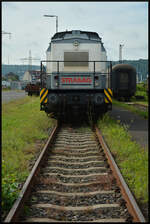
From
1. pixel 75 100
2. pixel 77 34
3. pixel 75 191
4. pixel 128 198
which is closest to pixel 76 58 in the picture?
pixel 77 34

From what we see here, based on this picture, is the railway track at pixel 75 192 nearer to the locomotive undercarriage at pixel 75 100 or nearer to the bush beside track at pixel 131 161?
the bush beside track at pixel 131 161

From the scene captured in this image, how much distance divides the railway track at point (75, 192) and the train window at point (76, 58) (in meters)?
5.01

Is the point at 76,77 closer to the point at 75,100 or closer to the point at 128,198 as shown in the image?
the point at 75,100

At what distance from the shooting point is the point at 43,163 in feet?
21.5

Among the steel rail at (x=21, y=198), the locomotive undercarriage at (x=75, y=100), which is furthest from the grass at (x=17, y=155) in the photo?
the locomotive undercarriage at (x=75, y=100)

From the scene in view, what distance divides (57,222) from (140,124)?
29.8 feet

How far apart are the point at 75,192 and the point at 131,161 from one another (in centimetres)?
186

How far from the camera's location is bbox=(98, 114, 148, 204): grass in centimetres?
483

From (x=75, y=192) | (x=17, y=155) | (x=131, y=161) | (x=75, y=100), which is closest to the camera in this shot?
(x=75, y=192)

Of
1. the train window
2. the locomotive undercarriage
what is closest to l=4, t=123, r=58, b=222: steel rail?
the locomotive undercarriage

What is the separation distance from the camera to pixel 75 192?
16.6 feet

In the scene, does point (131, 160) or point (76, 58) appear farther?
point (76, 58)

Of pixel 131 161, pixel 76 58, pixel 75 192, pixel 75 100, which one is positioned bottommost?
pixel 75 192

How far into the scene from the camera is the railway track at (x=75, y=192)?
409 centimetres
